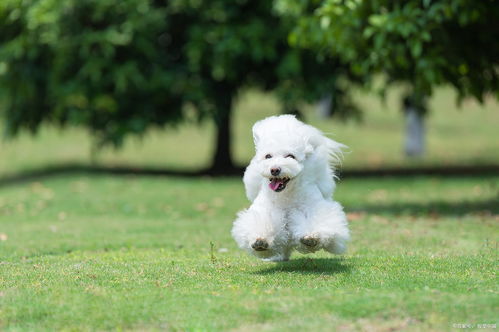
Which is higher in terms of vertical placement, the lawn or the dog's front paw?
the dog's front paw

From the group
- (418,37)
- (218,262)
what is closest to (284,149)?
(218,262)

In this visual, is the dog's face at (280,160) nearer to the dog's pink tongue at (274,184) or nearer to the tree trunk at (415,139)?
the dog's pink tongue at (274,184)

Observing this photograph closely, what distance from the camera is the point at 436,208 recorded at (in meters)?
15.9

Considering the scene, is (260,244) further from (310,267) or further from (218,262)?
(218,262)

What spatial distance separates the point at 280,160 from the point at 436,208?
853 centimetres

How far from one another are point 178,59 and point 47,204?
754cm

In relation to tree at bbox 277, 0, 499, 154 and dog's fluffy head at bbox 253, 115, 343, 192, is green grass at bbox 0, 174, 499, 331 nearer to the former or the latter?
dog's fluffy head at bbox 253, 115, 343, 192

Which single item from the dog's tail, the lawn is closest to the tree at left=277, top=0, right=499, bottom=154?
the lawn

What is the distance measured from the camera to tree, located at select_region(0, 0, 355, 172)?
21562mm

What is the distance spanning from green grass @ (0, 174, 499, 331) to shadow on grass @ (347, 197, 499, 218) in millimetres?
36

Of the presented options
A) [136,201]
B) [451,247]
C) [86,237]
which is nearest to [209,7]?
[136,201]

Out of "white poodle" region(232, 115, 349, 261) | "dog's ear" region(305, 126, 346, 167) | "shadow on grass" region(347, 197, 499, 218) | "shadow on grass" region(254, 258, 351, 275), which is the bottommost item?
"shadow on grass" region(347, 197, 499, 218)

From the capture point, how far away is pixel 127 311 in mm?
6922

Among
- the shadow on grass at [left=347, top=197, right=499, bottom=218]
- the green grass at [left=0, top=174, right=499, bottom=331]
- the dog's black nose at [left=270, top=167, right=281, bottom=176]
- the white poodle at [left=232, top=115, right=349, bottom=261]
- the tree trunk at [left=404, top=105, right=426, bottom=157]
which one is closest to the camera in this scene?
the green grass at [left=0, top=174, right=499, bottom=331]
